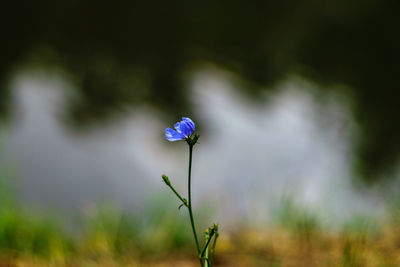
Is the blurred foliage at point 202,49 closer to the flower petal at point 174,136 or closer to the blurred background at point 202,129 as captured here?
the blurred background at point 202,129

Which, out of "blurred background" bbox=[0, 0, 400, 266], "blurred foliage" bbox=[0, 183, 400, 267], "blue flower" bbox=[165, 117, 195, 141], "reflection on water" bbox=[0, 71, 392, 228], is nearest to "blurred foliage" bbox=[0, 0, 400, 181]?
"blurred background" bbox=[0, 0, 400, 266]

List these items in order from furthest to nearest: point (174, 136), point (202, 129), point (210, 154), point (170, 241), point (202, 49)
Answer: point (202, 49)
point (202, 129)
point (210, 154)
point (170, 241)
point (174, 136)

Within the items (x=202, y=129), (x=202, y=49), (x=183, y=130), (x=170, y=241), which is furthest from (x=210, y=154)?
(x=183, y=130)

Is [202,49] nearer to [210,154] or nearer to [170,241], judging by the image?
[210,154]

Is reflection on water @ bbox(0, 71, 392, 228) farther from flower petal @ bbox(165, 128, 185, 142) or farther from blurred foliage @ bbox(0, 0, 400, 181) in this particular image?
flower petal @ bbox(165, 128, 185, 142)

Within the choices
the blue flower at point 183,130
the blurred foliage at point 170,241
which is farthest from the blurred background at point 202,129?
the blue flower at point 183,130

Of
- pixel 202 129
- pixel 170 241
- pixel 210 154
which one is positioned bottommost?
pixel 170 241

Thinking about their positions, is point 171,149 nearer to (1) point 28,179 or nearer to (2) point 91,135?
(2) point 91,135
